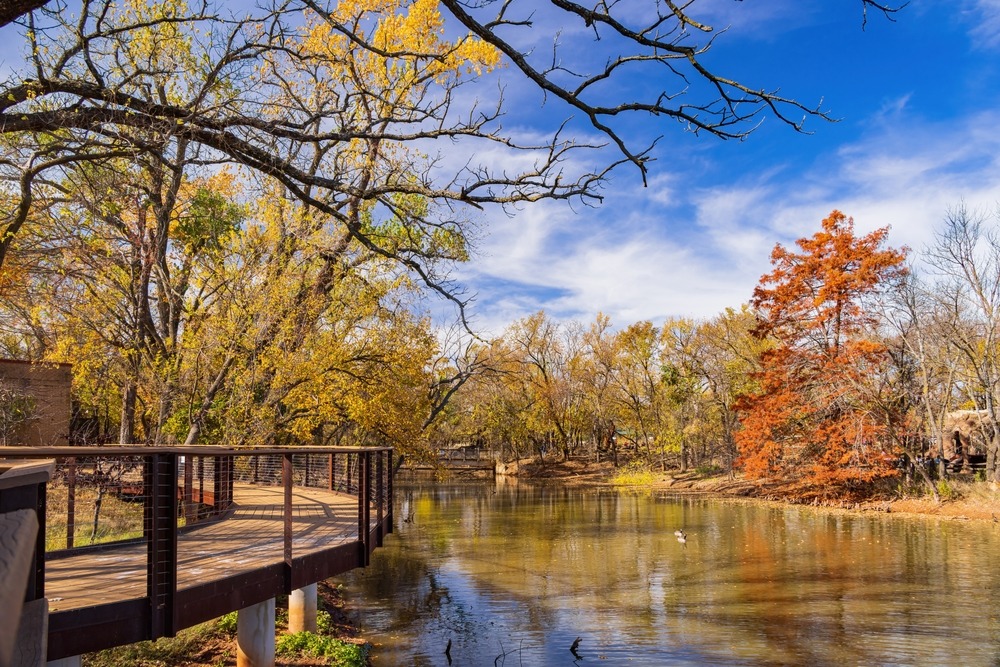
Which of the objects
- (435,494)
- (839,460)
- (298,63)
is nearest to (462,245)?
(298,63)

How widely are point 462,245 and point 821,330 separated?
2314cm

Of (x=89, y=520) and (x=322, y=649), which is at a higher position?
(x=89, y=520)

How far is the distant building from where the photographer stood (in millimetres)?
21766

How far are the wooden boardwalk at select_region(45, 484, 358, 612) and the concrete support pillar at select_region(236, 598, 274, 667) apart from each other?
0.73 meters

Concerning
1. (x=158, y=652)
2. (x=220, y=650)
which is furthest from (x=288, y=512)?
(x=220, y=650)

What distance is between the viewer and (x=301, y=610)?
1080cm

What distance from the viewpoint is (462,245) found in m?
10.6

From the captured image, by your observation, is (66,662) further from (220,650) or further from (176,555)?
(220,650)

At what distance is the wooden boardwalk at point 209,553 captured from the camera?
5.73 meters

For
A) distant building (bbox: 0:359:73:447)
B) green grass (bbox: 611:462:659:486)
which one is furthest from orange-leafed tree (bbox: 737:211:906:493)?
Answer: distant building (bbox: 0:359:73:447)

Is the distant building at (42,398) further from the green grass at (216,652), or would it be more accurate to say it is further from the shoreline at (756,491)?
the shoreline at (756,491)

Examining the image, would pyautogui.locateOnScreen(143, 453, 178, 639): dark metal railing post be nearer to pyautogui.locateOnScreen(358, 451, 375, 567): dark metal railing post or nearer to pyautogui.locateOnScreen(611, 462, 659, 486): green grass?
pyautogui.locateOnScreen(358, 451, 375, 567): dark metal railing post

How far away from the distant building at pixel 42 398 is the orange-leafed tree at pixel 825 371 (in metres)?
25.7

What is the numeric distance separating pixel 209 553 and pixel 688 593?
33.2ft
